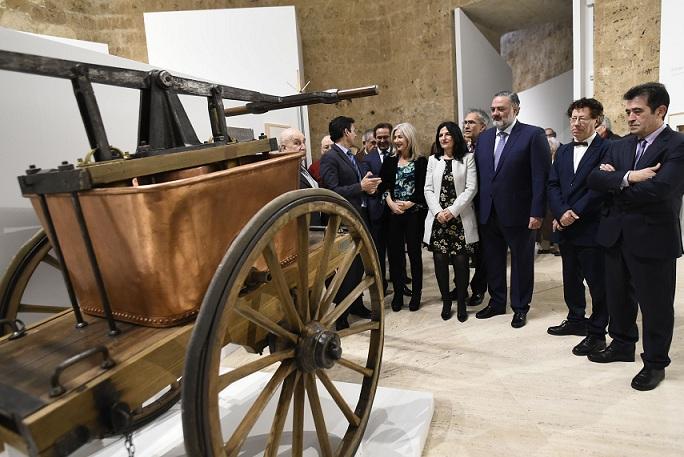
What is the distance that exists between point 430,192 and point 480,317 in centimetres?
112

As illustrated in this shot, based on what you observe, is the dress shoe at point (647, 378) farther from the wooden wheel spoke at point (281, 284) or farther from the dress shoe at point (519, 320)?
the wooden wheel spoke at point (281, 284)

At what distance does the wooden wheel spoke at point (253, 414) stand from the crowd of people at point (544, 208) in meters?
1.99

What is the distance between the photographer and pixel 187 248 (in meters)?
1.24

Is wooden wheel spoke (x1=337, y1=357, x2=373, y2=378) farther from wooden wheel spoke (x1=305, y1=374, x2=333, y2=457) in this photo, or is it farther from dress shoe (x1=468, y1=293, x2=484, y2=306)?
dress shoe (x1=468, y1=293, x2=484, y2=306)

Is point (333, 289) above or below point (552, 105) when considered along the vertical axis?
below

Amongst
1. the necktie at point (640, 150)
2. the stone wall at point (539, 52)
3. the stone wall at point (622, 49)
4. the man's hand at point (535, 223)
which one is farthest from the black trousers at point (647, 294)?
the stone wall at point (539, 52)

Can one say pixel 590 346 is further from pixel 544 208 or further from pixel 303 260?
pixel 303 260

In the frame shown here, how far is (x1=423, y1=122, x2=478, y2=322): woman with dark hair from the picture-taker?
11.9 feet

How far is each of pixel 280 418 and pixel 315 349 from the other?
0.23 m

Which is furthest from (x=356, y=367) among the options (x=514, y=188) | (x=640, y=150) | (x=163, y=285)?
(x=514, y=188)

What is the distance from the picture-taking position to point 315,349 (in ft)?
4.69

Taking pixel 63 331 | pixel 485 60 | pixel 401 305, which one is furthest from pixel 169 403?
pixel 485 60

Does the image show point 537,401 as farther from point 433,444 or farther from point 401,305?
point 401,305

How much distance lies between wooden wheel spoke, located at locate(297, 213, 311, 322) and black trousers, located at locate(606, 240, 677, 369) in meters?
1.94
